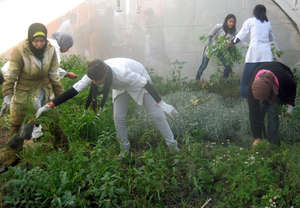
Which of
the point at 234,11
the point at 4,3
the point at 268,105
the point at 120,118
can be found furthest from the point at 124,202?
the point at 4,3

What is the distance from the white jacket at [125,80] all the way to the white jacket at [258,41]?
2.40m

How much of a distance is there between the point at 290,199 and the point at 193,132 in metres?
1.65

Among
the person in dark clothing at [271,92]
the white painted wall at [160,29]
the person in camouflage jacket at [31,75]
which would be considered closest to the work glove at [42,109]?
the person in camouflage jacket at [31,75]

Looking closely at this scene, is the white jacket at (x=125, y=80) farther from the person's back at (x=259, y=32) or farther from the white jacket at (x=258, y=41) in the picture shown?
the person's back at (x=259, y=32)

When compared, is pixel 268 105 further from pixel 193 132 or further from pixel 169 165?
pixel 169 165

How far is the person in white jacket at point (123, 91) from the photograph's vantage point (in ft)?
12.1

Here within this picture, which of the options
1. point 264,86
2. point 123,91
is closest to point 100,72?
point 123,91

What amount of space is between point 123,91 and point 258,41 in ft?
9.08

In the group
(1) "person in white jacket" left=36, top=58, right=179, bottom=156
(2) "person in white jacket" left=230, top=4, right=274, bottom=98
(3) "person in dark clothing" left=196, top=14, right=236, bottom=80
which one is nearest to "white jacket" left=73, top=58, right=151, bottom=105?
(1) "person in white jacket" left=36, top=58, right=179, bottom=156

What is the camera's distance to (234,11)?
25.0ft

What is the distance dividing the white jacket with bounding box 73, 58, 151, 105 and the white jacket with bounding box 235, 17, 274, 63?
2.40 m

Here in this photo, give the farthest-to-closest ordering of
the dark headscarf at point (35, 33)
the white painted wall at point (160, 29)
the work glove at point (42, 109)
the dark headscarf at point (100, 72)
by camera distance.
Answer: the white painted wall at point (160, 29), the dark headscarf at point (35, 33), the work glove at point (42, 109), the dark headscarf at point (100, 72)

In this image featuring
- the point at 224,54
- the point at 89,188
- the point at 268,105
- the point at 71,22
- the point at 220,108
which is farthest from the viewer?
the point at 71,22

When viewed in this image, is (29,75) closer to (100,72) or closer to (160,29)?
(100,72)
